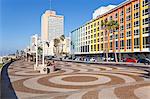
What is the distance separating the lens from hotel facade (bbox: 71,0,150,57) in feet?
197

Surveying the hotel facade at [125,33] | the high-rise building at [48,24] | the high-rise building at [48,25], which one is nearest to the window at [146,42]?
the hotel facade at [125,33]

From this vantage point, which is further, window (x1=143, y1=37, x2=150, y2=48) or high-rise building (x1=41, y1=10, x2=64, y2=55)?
window (x1=143, y1=37, x2=150, y2=48)

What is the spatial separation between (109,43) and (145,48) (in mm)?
21048

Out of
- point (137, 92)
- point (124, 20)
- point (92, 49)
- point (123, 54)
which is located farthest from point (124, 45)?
point (137, 92)

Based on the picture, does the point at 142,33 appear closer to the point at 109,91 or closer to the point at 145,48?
the point at 145,48

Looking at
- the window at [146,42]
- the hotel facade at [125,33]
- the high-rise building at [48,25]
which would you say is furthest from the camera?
the hotel facade at [125,33]

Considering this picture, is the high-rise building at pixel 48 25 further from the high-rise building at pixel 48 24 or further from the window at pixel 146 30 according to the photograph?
the window at pixel 146 30

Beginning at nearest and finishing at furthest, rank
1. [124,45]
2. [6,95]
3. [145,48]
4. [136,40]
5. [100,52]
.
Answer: [6,95]
[145,48]
[136,40]
[124,45]
[100,52]

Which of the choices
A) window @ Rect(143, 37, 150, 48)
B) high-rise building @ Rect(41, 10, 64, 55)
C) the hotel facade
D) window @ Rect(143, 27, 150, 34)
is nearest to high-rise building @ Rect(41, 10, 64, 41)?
high-rise building @ Rect(41, 10, 64, 55)

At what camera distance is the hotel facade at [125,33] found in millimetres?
60000

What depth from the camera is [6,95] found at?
484 inches

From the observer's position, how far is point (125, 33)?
224 ft

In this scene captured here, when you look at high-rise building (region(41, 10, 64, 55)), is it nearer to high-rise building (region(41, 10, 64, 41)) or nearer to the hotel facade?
high-rise building (region(41, 10, 64, 41))

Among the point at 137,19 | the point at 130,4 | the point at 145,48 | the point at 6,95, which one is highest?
the point at 130,4
